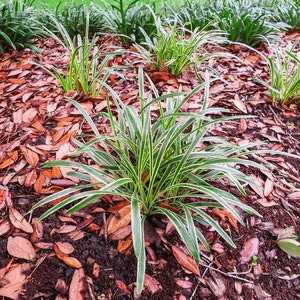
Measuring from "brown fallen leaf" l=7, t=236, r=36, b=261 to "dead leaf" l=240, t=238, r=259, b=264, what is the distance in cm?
77

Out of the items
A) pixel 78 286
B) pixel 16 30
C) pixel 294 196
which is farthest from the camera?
pixel 16 30

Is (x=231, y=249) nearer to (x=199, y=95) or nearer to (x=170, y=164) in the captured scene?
(x=170, y=164)

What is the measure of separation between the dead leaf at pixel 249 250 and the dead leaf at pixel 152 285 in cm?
34

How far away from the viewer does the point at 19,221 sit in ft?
4.31

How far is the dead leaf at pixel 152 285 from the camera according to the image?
1.15 metres

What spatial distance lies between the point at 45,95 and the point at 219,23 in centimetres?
169

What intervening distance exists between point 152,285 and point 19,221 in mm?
567

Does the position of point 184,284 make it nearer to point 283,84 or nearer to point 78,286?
point 78,286

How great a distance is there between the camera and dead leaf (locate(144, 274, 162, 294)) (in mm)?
1150

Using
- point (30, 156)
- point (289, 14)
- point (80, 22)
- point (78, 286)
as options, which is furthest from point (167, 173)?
point (289, 14)

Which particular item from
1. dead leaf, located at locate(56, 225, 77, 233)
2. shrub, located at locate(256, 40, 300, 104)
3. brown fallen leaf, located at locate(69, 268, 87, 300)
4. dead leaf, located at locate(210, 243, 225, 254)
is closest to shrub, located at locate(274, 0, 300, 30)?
shrub, located at locate(256, 40, 300, 104)

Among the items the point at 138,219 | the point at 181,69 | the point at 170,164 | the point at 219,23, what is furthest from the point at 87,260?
the point at 219,23

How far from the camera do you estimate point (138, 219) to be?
1062 millimetres

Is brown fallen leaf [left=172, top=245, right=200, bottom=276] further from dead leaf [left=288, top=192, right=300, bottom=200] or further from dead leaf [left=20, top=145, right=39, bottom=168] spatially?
dead leaf [left=20, top=145, right=39, bottom=168]
